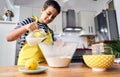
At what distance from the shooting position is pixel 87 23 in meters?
4.17

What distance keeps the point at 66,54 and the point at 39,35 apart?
0.19m

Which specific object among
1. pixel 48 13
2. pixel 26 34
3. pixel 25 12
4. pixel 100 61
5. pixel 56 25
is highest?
pixel 25 12

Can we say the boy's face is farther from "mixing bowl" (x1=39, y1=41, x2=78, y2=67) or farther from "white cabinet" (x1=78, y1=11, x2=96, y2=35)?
"white cabinet" (x1=78, y1=11, x2=96, y2=35)

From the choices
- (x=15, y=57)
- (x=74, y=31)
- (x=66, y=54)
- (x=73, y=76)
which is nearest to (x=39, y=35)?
(x=66, y=54)

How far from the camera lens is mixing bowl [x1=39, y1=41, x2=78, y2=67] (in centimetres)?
75

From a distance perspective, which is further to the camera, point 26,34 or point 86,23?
point 86,23

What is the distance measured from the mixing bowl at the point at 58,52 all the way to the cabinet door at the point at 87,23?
339 centimetres

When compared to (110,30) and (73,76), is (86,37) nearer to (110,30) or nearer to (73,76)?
(110,30)

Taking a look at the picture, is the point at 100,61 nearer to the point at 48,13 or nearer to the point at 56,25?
the point at 48,13

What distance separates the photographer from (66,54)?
790mm

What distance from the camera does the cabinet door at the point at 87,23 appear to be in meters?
4.13

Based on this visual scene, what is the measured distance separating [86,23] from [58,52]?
3523mm

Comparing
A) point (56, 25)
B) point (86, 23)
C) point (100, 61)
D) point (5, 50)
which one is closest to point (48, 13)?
point (100, 61)

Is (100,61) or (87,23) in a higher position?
(87,23)
